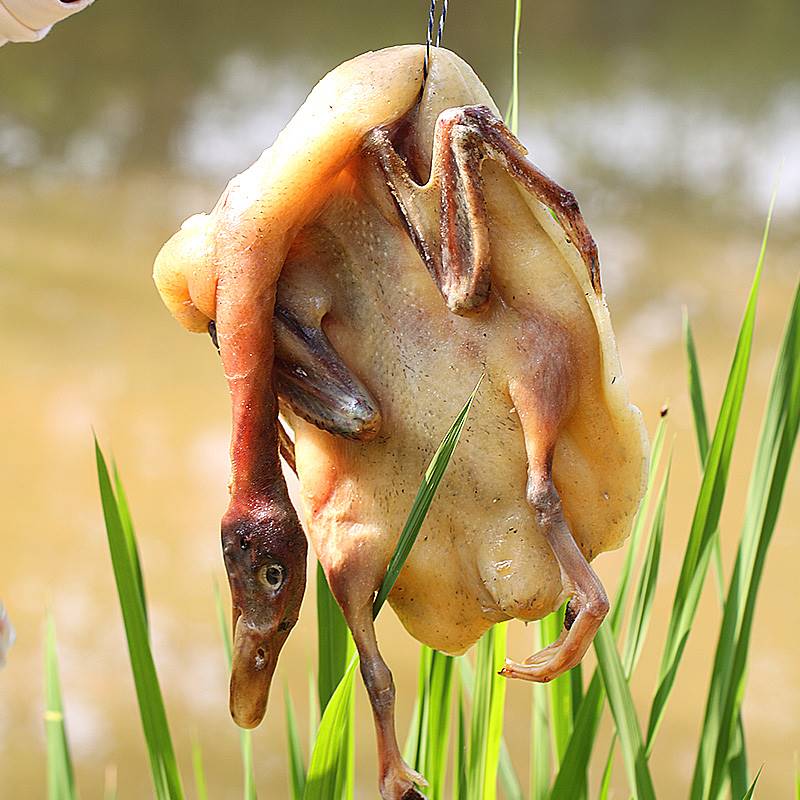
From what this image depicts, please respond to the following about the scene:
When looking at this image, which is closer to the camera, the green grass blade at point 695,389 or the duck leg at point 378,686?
the duck leg at point 378,686

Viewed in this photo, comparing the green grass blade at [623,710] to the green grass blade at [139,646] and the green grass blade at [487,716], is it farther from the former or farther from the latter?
the green grass blade at [139,646]

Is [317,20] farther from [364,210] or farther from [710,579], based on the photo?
[364,210]

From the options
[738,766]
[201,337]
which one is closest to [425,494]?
[738,766]

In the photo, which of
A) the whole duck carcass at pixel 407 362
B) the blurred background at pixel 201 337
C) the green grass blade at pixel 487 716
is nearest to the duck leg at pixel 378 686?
the whole duck carcass at pixel 407 362

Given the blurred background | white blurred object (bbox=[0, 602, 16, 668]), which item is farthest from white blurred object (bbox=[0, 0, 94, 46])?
the blurred background

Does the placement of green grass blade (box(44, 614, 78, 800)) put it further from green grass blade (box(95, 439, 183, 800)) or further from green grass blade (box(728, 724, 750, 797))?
green grass blade (box(728, 724, 750, 797))

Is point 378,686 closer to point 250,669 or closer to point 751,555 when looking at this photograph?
point 250,669
